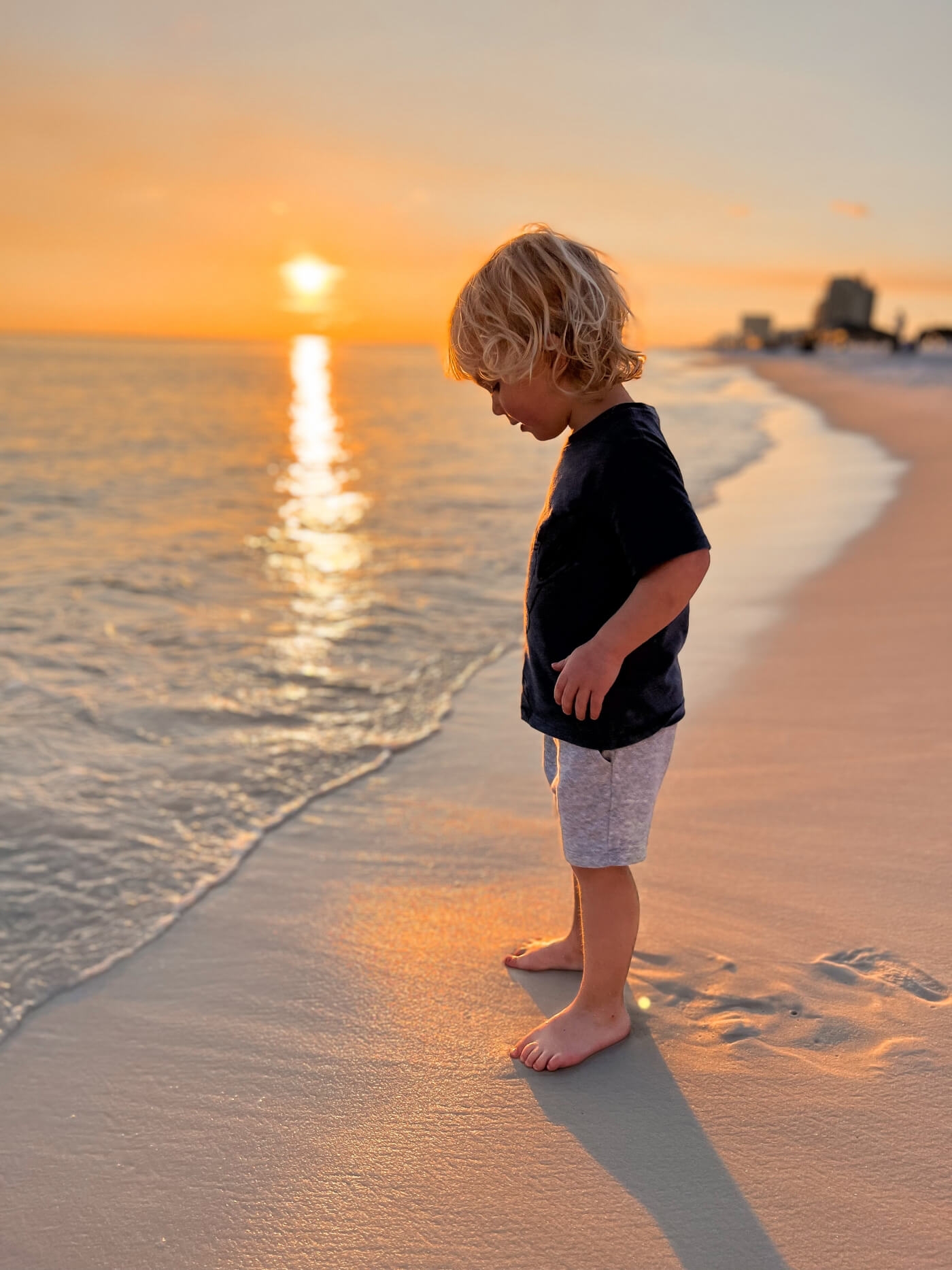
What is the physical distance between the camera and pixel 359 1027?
A: 203 cm

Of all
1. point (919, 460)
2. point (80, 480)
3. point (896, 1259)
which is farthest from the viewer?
point (80, 480)

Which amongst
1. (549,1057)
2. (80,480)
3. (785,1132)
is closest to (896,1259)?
(785,1132)

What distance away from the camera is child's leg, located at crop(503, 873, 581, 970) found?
7.16 ft

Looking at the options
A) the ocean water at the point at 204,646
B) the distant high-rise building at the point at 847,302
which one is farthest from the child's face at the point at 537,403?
the distant high-rise building at the point at 847,302

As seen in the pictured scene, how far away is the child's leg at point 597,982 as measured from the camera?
1.87 m

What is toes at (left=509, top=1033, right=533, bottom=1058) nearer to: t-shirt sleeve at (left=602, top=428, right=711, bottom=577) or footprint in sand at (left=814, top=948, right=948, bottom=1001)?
footprint in sand at (left=814, top=948, right=948, bottom=1001)

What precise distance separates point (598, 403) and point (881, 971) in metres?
1.31

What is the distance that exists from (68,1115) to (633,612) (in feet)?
4.67

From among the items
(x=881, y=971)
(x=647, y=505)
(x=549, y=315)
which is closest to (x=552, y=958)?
(x=881, y=971)

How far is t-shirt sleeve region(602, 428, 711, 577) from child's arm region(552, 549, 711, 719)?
23 millimetres

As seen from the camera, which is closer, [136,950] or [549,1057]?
[549,1057]

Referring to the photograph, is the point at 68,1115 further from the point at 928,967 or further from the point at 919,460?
the point at 919,460

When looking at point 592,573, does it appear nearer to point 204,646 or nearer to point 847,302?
point 204,646

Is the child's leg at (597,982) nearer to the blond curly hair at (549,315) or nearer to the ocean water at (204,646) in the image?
the blond curly hair at (549,315)
